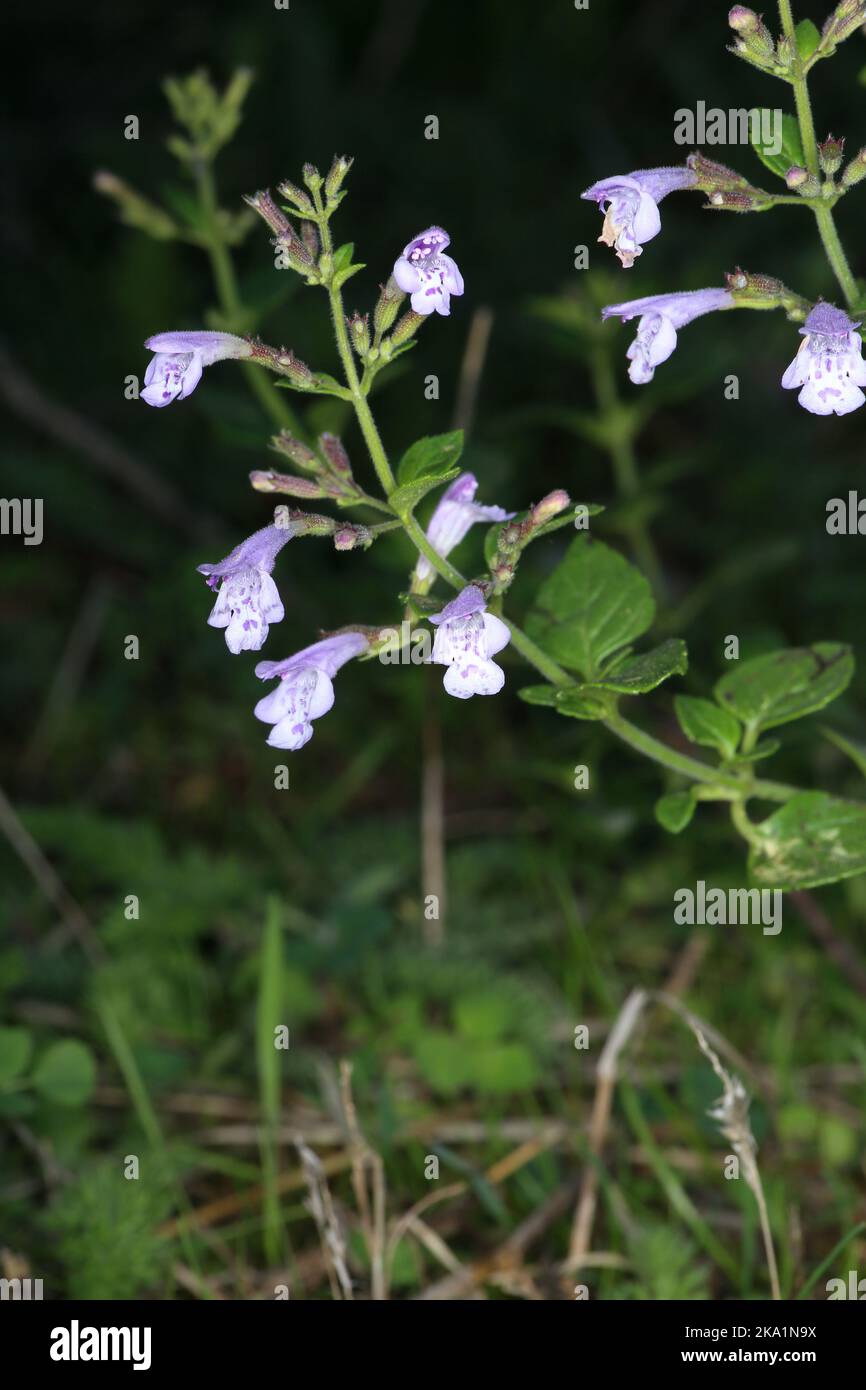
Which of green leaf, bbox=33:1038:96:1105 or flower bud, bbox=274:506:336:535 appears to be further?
green leaf, bbox=33:1038:96:1105

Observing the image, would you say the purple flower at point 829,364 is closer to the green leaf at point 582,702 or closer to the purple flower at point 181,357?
the green leaf at point 582,702

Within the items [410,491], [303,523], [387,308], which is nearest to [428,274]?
[387,308]

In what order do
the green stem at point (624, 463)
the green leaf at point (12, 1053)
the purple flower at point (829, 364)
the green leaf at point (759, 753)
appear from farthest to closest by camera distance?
the green stem at point (624, 463) → the green leaf at point (12, 1053) → the green leaf at point (759, 753) → the purple flower at point (829, 364)

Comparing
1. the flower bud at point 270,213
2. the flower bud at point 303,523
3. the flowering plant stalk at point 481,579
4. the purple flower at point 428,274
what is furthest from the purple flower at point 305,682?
the flower bud at point 270,213

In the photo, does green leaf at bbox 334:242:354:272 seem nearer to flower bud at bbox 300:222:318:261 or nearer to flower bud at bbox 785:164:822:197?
flower bud at bbox 300:222:318:261

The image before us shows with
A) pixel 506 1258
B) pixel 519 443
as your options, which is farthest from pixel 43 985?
pixel 519 443

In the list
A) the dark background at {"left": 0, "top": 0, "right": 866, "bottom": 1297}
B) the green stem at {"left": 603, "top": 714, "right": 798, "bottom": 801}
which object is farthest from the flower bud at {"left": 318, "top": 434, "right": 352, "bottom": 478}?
the dark background at {"left": 0, "top": 0, "right": 866, "bottom": 1297}

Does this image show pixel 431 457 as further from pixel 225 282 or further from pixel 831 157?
pixel 225 282
